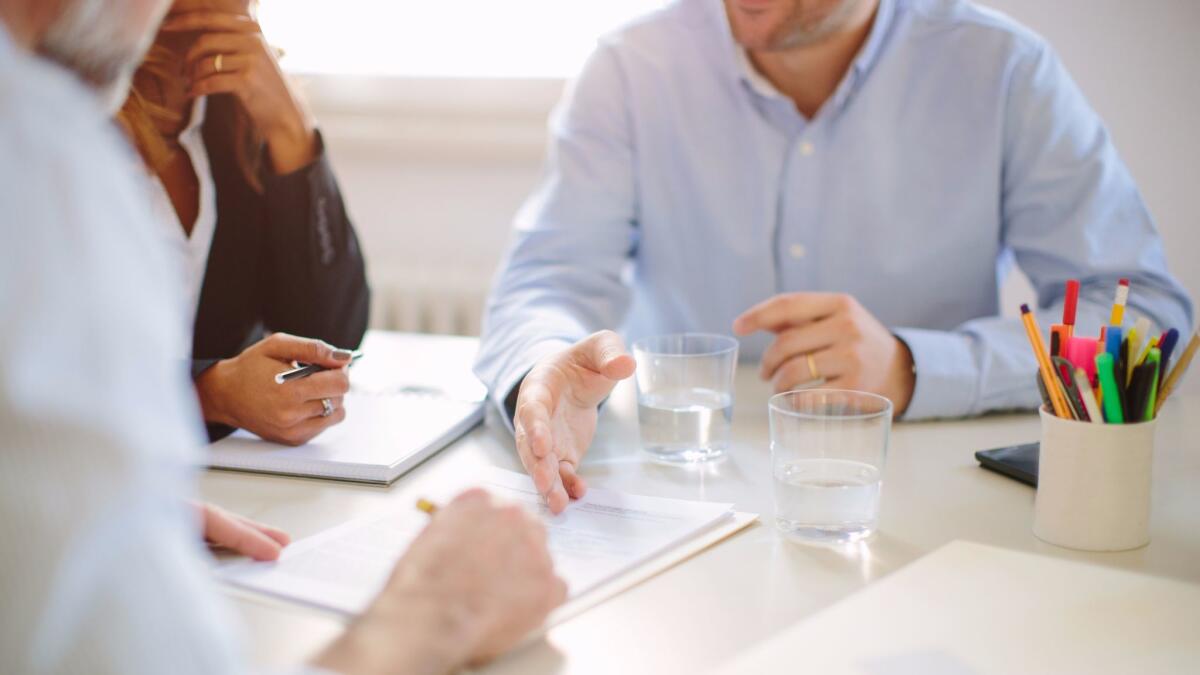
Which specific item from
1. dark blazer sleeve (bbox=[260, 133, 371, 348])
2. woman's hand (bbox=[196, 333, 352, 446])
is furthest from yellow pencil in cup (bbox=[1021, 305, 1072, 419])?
dark blazer sleeve (bbox=[260, 133, 371, 348])

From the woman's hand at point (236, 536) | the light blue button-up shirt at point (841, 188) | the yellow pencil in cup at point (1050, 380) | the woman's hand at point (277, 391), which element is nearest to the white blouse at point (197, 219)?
the woman's hand at point (277, 391)

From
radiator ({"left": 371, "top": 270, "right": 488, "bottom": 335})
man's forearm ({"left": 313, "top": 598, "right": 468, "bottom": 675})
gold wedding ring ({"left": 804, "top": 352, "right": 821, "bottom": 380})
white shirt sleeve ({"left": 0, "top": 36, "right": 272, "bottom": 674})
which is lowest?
radiator ({"left": 371, "top": 270, "right": 488, "bottom": 335})

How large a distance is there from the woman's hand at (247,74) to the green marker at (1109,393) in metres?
1.04

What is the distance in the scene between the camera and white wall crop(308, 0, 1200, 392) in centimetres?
186

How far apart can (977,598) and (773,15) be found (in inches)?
34.4

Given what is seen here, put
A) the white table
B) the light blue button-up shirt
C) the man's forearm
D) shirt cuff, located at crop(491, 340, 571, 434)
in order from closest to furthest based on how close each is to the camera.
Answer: the man's forearm, the white table, shirt cuff, located at crop(491, 340, 571, 434), the light blue button-up shirt

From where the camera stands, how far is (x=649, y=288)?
5.60ft

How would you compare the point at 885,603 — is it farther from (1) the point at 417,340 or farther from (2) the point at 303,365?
(1) the point at 417,340

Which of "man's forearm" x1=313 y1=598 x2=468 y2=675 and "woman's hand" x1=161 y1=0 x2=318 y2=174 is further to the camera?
A: "woman's hand" x1=161 y1=0 x2=318 y2=174

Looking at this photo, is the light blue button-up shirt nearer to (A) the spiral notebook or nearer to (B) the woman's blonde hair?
(A) the spiral notebook

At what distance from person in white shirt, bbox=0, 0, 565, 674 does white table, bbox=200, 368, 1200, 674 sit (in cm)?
29

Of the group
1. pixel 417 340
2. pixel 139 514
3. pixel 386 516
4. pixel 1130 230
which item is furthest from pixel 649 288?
pixel 139 514

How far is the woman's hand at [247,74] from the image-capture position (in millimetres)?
1375

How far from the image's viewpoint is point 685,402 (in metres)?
1.12
